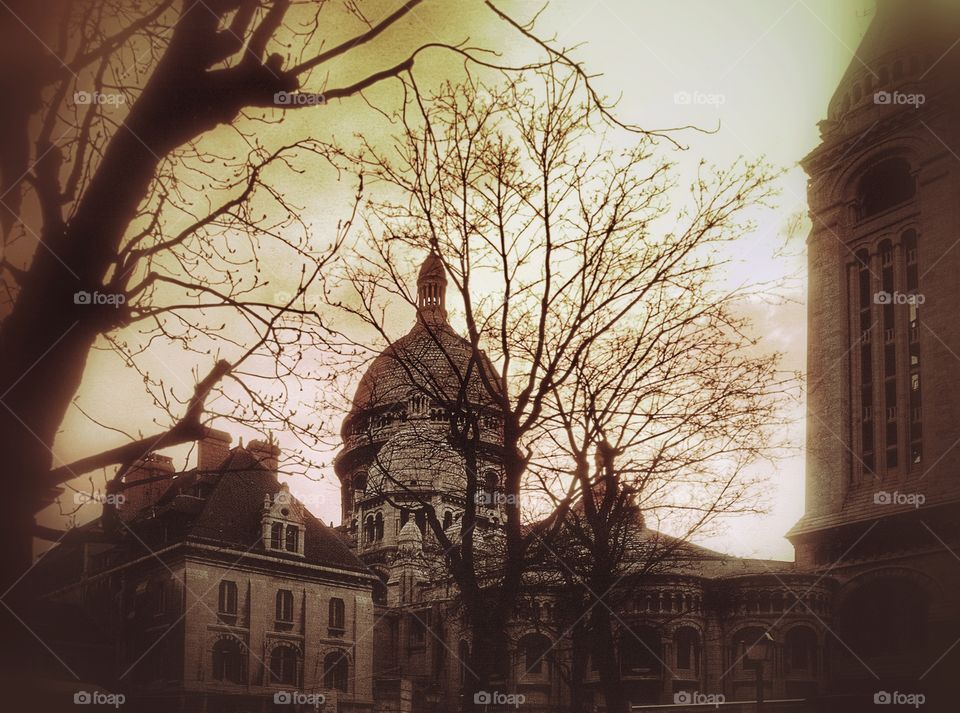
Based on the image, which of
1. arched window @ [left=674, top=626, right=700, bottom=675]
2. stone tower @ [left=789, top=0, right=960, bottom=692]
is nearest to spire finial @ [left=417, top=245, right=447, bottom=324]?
stone tower @ [left=789, top=0, right=960, bottom=692]

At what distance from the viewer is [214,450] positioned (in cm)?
590

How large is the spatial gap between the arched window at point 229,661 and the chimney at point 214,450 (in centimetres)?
110

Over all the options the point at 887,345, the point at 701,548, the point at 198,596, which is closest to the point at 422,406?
the point at 198,596

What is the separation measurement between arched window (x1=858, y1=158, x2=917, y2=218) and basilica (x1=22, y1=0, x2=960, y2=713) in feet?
0.06

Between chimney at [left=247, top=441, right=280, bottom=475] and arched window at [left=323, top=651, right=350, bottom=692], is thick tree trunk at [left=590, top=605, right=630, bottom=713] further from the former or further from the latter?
chimney at [left=247, top=441, right=280, bottom=475]

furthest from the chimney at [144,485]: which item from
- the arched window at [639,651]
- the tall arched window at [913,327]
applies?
the tall arched window at [913,327]

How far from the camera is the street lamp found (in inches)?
309

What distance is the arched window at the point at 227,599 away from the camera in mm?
6141

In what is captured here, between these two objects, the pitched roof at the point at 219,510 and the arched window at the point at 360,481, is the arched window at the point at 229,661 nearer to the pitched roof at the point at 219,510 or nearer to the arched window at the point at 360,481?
the pitched roof at the point at 219,510

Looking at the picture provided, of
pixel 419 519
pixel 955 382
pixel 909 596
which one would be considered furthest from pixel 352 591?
pixel 955 382

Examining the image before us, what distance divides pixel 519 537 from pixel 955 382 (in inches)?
130

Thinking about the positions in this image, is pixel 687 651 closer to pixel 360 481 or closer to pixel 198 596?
pixel 360 481

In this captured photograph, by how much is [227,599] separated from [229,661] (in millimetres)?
389

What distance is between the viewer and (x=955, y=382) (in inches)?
267
